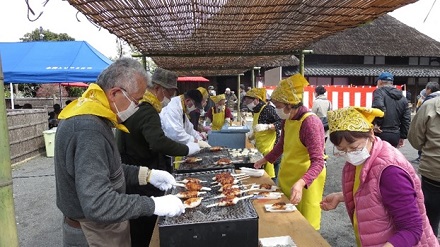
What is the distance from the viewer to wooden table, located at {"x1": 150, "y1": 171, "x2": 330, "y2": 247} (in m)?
1.78

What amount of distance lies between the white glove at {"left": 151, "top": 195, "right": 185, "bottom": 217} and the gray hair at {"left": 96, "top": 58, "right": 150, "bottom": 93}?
0.60 m

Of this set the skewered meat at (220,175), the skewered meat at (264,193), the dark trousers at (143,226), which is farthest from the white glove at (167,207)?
the dark trousers at (143,226)

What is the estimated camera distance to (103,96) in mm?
1601

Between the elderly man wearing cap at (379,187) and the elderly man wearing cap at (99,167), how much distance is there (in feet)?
3.08

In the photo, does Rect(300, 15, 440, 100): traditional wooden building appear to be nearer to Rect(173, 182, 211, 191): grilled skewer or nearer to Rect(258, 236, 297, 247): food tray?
Rect(173, 182, 211, 191): grilled skewer

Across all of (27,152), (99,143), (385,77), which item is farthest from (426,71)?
(99,143)

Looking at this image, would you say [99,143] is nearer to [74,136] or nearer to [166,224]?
[74,136]

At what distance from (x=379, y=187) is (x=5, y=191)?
1.57 metres

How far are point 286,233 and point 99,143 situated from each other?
3.95ft

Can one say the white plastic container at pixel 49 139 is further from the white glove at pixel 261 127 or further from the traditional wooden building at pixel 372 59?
the traditional wooden building at pixel 372 59

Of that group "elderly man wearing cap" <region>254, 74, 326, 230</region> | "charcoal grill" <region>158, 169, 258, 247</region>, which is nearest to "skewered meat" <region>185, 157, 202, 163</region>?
"elderly man wearing cap" <region>254, 74, 326, 230</region>

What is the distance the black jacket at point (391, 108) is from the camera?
16.1 ft

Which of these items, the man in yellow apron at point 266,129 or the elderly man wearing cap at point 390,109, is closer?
the man in yellow apron at point 266,129

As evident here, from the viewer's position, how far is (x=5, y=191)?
1048 mm
